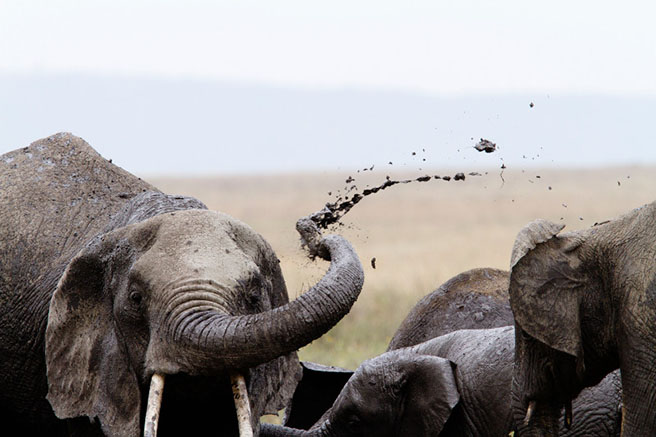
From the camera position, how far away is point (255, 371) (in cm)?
631

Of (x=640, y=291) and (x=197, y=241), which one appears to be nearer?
(x=640, y=291)

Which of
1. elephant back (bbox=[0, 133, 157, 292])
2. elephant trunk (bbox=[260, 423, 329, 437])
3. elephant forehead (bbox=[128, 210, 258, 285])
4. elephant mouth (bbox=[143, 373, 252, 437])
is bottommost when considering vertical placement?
elephant trunk (bbox=[260, 423, 329, 437])

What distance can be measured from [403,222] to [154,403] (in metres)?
43.8

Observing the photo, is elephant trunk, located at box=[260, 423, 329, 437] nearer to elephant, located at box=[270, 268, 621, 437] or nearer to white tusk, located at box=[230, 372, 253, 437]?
elephant, located at box=[270, 268, 621, 437]

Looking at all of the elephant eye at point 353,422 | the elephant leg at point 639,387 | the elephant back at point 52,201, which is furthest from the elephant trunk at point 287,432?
the elephant leg at point 639,387

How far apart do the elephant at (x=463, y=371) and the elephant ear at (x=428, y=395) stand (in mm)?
22

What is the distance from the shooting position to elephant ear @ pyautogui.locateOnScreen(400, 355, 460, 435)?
7.48m

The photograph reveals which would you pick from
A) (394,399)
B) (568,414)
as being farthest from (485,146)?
(568,414)

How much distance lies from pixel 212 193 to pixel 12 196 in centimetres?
6453

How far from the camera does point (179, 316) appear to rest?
18.7ft

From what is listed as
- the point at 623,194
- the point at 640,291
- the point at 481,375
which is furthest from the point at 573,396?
the point at 623,194

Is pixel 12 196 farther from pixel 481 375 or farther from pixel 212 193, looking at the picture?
pixel 212 193

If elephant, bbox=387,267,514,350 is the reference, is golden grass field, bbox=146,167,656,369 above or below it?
below

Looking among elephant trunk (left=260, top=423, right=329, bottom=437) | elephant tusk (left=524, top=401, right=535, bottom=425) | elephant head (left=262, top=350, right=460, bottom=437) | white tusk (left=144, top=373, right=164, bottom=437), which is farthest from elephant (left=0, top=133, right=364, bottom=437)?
elephant trunk (left=260, top=423, right=329, bottom=437)
